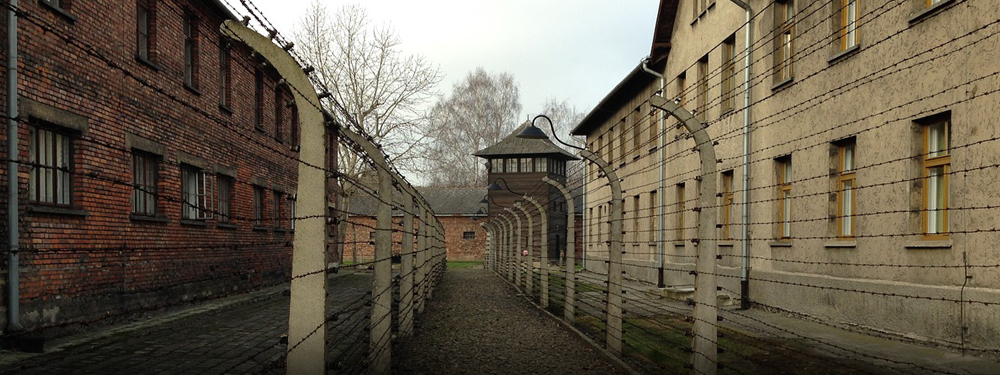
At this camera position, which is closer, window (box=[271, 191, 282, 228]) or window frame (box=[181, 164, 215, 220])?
window frame (box=[181, 164, 215, 220])

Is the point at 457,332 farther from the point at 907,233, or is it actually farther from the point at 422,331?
the point at 907,233

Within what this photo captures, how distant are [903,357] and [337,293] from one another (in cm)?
1386

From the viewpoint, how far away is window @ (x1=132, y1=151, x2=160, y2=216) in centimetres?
1477

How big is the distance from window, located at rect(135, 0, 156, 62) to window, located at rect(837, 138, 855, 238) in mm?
11243

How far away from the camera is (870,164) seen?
1259cm

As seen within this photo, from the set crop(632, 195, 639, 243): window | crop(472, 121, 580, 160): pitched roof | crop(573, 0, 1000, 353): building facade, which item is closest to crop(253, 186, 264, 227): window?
crop(632, 195, 639, 243): window


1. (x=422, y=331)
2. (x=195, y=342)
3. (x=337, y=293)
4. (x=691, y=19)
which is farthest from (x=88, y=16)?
(x=691, y=19)

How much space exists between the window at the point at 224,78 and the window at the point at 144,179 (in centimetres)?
393

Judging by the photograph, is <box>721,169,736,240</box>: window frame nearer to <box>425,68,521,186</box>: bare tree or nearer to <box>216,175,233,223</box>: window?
<box>216,175,233,223</box>: window

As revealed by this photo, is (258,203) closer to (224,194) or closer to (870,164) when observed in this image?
(224,194)

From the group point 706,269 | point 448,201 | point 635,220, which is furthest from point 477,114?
point 706,269

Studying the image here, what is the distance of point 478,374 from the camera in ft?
29.0

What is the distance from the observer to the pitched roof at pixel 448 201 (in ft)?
208

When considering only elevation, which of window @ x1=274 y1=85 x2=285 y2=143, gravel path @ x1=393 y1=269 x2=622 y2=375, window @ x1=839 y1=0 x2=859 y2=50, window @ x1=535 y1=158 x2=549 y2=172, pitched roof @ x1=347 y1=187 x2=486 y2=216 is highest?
window @ x1=839 y1=0 x2=859 y2=50
